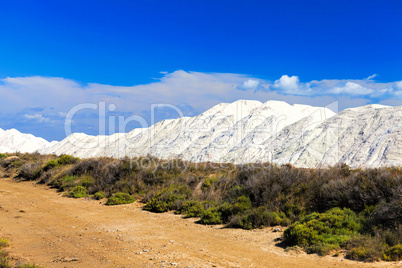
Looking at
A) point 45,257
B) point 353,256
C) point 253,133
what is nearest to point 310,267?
point 353,256

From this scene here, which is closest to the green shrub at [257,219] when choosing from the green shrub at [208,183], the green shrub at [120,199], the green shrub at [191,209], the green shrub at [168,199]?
the green shrub at [191,209]

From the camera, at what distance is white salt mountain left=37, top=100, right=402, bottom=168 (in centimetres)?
3644

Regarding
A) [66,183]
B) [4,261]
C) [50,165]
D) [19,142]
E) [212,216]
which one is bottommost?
[212,216]

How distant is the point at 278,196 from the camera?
962cm

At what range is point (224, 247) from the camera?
6.92m

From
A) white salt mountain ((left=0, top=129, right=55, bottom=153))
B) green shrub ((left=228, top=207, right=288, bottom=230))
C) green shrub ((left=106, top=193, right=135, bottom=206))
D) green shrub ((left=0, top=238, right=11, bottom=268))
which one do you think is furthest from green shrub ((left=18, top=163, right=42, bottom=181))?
white salt mountain ((left=0, top=129, right=55, bottom=153))

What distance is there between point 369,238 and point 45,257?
6.56 m

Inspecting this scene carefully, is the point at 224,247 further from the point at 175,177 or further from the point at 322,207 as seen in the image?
the point at 175,177

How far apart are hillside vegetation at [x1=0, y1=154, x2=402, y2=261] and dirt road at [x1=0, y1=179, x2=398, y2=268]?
1.66 feet

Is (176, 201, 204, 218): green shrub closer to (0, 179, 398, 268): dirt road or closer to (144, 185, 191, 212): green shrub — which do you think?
(144, 185, 191, 212): green shrub

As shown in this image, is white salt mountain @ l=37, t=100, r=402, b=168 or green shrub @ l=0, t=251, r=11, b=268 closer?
green shrub @ l=0, t=251, r=11, b=268

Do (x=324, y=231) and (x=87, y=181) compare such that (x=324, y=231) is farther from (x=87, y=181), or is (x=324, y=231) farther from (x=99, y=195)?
(x=87, y=181)

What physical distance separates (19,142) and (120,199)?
268 feet

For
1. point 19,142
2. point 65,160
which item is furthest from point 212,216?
point 19,142
